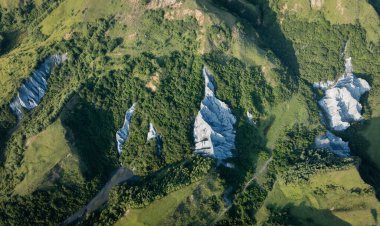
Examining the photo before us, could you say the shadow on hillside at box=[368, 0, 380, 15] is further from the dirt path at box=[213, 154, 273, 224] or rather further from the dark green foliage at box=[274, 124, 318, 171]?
the dirt path at box=[213, 154, 273, 224]

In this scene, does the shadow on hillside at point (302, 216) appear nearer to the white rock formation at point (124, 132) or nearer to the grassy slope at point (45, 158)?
the white rock formation at point (124, 132)

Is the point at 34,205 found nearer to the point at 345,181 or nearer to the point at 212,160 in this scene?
the point at 212,160

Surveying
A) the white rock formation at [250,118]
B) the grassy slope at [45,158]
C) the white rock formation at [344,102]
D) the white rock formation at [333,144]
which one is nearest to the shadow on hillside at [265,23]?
the white rock formation at [344,102]

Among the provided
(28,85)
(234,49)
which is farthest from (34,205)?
(234,49)

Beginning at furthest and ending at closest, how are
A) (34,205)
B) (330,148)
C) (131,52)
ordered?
1. (131,52)
2. (330,148)
3. (34,205)

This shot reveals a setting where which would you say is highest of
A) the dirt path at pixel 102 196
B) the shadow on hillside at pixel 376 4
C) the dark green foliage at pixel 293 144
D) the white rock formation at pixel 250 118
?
the dirt path at pixel 102 196
